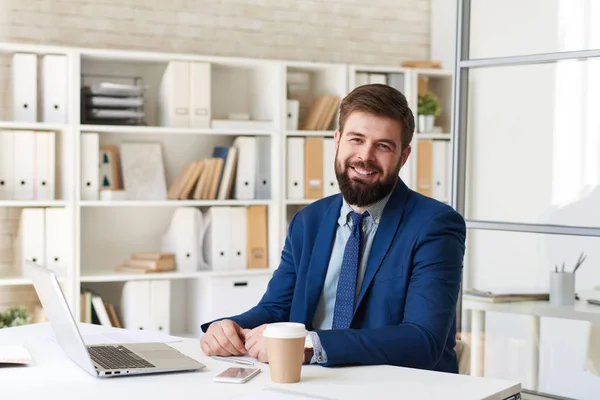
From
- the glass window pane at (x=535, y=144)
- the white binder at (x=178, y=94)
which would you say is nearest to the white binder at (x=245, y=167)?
the white binder at (x=178, y=94)

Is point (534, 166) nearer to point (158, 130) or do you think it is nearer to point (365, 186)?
point (365, 186)

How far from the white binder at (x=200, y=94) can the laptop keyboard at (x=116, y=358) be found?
263 centimetres

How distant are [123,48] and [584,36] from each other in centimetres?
264

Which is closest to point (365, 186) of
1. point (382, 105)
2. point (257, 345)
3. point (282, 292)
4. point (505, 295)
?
point (382, 105)

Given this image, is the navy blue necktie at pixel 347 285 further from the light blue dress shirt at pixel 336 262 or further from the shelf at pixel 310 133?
the shelf at pixel 310 133

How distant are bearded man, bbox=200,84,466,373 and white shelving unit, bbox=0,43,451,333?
7.05 feet

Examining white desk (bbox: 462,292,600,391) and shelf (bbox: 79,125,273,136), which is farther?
shelf (bbox: 79,125,273,136)

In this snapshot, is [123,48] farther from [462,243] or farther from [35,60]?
[462,243]

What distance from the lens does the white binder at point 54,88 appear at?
4.27m

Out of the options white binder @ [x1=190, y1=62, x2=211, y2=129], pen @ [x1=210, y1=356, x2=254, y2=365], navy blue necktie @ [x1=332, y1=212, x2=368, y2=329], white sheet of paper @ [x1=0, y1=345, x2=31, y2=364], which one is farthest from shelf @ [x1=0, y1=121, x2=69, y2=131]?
pen @ [x1=210, y1=356, x2=254, y2=365]

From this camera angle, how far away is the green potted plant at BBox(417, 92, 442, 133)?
199 inches

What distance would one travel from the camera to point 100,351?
6.56ft

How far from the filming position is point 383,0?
5.37 meters

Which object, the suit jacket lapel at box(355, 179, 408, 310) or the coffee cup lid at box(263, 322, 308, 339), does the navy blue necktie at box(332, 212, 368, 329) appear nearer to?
the suit jacket lapel at box(355, 179, 408, 310)
